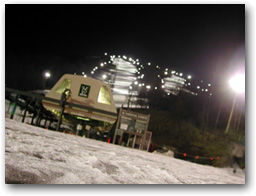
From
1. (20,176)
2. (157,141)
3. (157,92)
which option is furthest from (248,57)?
(157,92)

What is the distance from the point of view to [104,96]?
368 inches

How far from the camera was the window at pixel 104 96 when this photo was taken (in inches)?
359

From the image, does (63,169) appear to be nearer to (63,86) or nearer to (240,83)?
(240,83)

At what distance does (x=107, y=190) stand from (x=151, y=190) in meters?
0.50

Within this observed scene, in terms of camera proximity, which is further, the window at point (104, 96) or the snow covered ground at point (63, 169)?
the window at point (104, 96)

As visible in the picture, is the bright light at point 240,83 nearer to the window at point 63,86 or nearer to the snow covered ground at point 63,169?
the snow covered ground at point 63,169

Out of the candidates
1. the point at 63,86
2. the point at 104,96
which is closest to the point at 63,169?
the point at 104,96

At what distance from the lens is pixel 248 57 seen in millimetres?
3107

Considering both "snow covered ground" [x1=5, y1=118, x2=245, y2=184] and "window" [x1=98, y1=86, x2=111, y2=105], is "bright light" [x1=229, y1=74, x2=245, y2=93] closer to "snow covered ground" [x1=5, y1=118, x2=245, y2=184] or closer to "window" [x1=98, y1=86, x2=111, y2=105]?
"snow covered ground" [x1=5, y1=118, x2=245, y2=184]

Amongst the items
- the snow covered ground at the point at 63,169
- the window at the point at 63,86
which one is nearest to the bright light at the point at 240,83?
the snow covered ground at the point at 63,169

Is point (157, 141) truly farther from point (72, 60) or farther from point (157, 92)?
point (72, 60)

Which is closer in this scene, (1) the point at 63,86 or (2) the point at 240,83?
(2) the point at 240,83

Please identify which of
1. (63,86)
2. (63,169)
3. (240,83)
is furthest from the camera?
(63,86)

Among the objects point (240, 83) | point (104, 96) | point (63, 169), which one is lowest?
point (63, 169)
